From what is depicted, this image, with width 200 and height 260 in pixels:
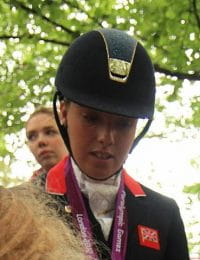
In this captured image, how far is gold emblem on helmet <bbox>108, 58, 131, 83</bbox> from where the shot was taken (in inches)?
59.6

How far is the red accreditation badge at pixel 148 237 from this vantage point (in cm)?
164

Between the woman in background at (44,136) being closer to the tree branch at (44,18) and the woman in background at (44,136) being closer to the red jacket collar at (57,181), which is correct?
the tree branch at (44,18)

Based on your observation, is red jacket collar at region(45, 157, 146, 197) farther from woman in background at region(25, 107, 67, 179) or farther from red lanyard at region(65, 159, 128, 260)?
woman in background at region(25, 107, 67, 179)

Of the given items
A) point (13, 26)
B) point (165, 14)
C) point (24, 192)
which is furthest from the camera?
point (13, 26)

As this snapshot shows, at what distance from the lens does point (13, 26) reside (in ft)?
10.6

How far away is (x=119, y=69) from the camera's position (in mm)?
1528

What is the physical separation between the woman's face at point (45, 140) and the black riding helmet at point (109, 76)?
4.14ft

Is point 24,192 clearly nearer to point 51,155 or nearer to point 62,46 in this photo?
point 51,155

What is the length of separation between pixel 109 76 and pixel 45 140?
159 centimetres

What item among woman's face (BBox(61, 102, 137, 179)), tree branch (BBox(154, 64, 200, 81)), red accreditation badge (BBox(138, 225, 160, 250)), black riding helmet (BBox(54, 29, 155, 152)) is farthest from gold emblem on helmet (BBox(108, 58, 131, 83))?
tree branch (BBox(154, 64, 200, 81))

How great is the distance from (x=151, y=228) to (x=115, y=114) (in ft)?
1.58

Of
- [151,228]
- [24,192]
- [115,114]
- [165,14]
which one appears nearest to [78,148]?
[115,114]

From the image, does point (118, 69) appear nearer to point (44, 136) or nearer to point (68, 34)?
point (44, 136)

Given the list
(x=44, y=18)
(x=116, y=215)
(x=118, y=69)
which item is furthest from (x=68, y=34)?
(x=116, y=215)
